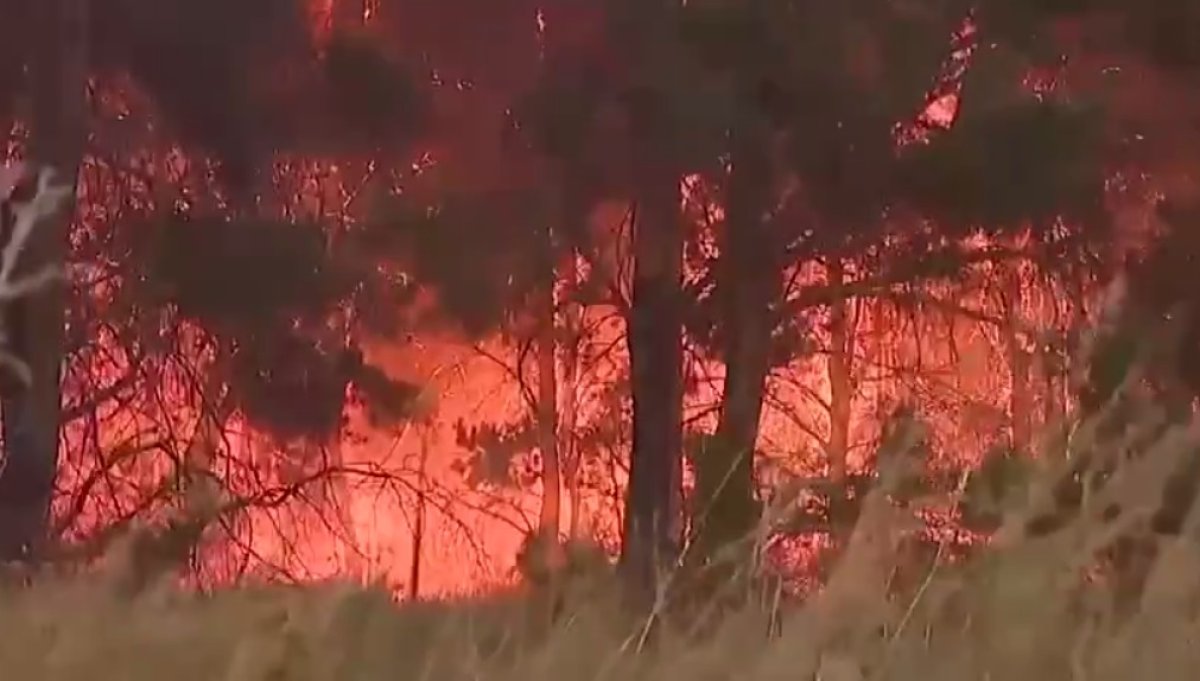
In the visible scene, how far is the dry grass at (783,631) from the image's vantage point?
107 inches

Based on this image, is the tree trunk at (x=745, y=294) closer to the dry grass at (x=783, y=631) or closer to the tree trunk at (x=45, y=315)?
the tree trunk at (x=45, y=315)

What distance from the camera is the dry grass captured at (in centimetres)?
273

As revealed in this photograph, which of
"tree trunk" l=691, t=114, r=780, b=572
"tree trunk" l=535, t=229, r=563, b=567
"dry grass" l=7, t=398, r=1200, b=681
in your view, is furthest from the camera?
"tree trunk" l=535, t=229, r=563, b=567

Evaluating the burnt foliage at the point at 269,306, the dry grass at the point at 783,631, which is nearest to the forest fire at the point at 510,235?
the burnt foliage at the point at 269,306

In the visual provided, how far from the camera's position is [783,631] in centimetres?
283

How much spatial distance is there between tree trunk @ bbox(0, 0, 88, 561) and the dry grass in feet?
14.2

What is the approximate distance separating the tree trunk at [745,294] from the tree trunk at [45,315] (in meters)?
2.64

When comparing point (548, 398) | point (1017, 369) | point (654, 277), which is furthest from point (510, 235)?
point (1017, 369)

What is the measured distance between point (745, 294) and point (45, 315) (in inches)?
116

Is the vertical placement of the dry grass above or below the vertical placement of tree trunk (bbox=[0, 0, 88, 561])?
below

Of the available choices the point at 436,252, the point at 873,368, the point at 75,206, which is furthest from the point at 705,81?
the point at 75,206

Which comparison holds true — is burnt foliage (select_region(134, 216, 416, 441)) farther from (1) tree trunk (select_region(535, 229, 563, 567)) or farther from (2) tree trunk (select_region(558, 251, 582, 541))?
(2) tree trunk (select_region(558, 251, 582, 541))

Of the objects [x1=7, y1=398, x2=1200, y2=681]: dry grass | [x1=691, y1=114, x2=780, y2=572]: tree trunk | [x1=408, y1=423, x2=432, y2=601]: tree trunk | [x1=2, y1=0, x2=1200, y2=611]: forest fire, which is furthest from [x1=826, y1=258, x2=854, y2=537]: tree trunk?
[x1=7, y1=398, x2=1200, y2=681]: dry grass

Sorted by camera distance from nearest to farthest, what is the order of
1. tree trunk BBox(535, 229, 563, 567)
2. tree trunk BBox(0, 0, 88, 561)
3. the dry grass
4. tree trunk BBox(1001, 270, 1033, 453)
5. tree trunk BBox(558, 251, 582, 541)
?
the dry grass, tree trunk BBox(1001, 270, 1033, 453), tree trunk BBox(0, 0, 88, 561), tree trunk BBox(535, 229, 563, 567), tree trunk BBox(558, 251, 582, 541)
